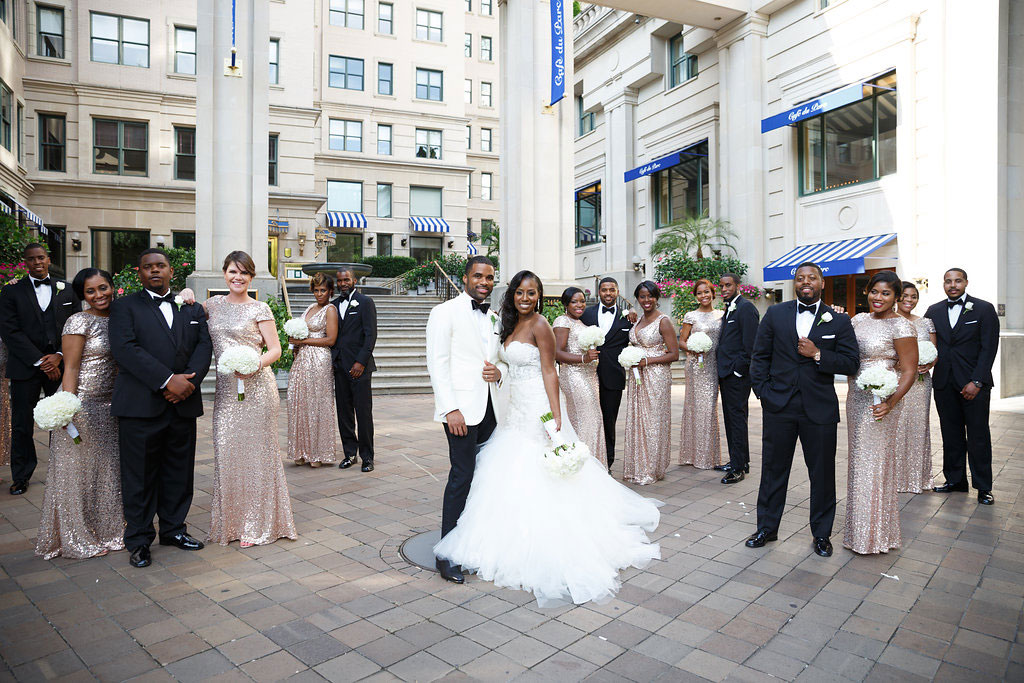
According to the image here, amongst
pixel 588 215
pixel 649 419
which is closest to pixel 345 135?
pixel 588 215

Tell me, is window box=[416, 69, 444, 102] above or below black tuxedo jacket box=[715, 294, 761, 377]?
above

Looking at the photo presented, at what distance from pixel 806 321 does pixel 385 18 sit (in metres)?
37.8

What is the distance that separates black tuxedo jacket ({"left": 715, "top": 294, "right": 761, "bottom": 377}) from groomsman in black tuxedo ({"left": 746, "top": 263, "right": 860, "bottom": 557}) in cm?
210

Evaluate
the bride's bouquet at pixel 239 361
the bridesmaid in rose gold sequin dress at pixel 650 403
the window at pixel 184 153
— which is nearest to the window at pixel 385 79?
the window at pixel 184 153

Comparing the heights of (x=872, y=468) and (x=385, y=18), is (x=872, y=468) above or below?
below

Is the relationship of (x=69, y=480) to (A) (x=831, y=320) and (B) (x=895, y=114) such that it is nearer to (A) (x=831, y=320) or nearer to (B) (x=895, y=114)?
(A) (x=831, y=320)

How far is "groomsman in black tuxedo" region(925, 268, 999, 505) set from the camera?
6.34m

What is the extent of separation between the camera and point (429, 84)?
37844 mm

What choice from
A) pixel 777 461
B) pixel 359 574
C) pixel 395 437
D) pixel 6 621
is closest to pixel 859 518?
pixel 777 461

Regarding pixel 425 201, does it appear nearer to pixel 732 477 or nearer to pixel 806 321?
pixel 732 477

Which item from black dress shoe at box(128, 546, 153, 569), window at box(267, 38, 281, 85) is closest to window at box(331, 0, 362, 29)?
window at box(267, 38, 281, 85)

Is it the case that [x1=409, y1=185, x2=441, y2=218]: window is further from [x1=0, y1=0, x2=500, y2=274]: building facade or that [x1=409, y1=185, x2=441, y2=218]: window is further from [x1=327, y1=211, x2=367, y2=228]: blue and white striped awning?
[x1=327, y1=211, x2=367, y2=228]: blue and white striped awning

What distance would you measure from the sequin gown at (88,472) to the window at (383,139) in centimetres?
3435

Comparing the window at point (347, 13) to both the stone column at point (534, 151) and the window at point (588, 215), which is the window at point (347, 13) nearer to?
the window at point (588, 215)
